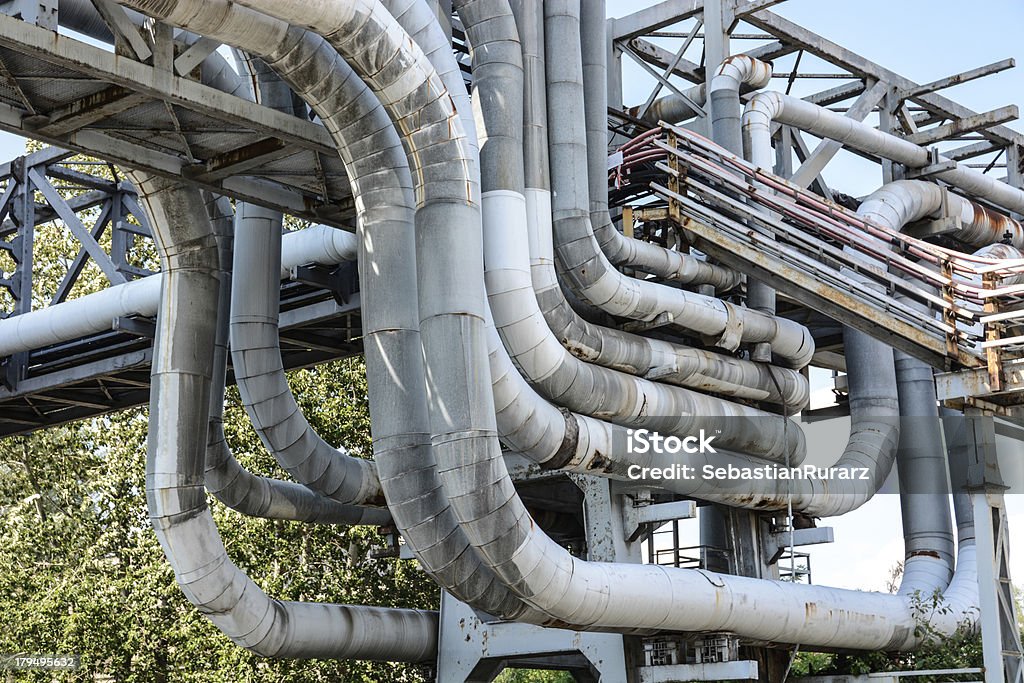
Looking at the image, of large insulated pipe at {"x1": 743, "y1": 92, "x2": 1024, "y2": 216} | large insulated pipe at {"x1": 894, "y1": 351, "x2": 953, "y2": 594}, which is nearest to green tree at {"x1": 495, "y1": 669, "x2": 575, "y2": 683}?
large insulated pipe at {"x1": 894, "y1": 351, "x2": 953, "y2": 594}

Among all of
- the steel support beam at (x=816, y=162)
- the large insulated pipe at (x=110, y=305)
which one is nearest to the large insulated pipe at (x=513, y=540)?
the large insulated pipe at (x=110, y=305)

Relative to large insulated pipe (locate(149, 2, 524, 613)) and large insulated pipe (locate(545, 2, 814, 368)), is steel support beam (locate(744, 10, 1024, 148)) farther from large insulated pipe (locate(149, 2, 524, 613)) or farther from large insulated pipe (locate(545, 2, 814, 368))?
large insulated pipe (locate(149, 2, 524, 613))

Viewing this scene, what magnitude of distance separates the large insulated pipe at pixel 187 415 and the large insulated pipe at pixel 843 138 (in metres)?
8.43

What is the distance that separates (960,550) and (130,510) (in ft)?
51.5

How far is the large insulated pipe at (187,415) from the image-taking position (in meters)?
14.0

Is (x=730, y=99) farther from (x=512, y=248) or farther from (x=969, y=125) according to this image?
(x=512, y=248)

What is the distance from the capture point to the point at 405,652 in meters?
18.5

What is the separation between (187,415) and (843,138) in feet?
37.4

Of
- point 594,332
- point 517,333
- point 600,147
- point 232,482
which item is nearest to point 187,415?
point 232,482

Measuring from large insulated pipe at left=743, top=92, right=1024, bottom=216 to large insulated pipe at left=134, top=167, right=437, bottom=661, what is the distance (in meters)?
Result: 8.43

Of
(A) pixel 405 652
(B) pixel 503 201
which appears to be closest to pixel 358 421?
(A) pixel 405 652

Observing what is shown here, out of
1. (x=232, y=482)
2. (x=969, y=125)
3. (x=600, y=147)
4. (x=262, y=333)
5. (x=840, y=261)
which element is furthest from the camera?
(x=969, y=125)

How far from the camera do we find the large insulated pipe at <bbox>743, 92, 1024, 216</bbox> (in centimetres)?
1969

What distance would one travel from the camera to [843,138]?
2105 cm
